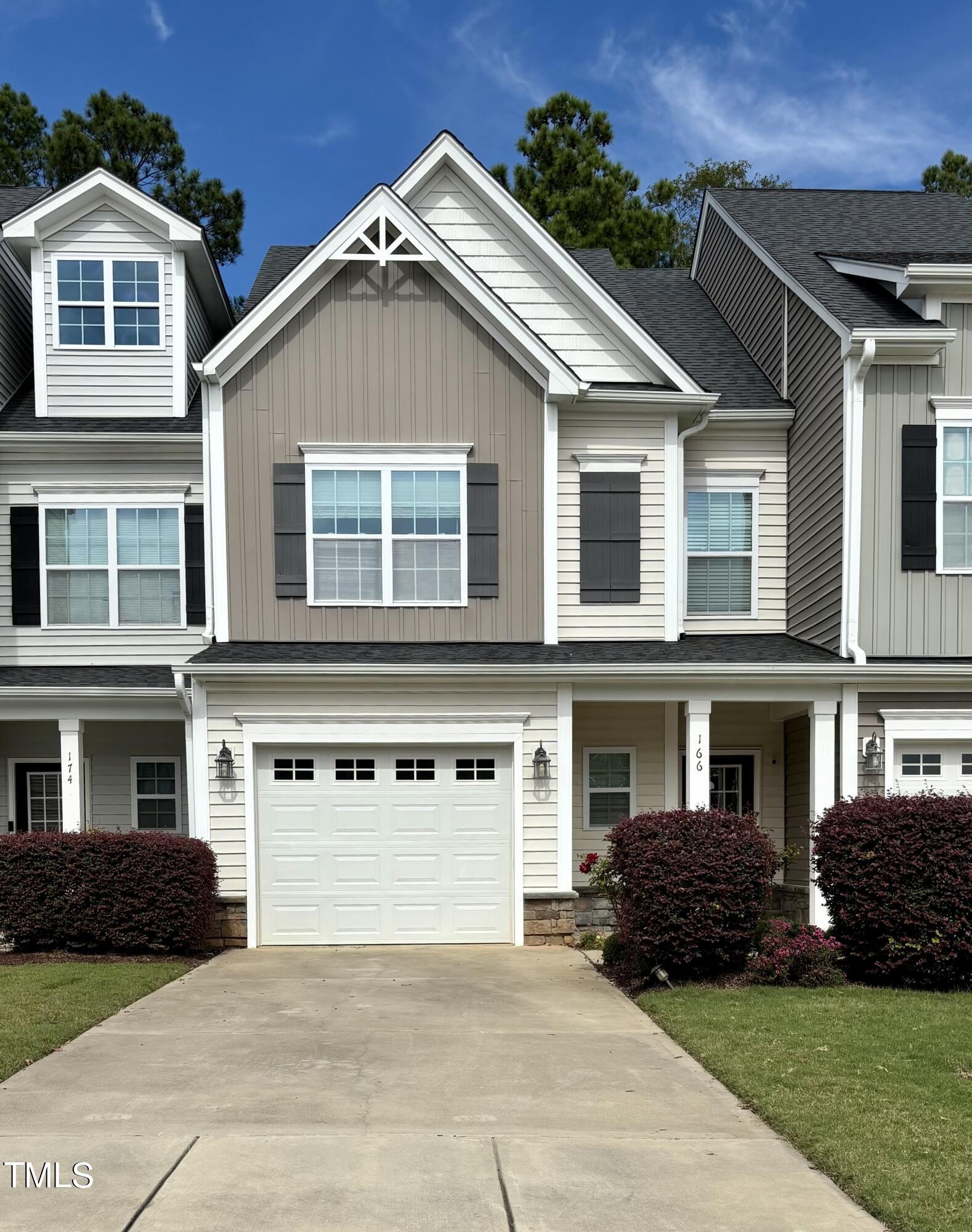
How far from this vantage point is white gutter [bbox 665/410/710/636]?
15.2 metres

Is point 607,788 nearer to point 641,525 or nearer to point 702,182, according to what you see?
point 641,525

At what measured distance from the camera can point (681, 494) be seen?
15.3 meters

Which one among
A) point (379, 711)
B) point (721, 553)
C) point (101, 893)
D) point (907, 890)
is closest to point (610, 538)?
point (721, 553)

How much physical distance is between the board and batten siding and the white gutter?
1.73m

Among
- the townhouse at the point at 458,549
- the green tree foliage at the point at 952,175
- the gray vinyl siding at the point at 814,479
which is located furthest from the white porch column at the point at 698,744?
the green tree foliage at the point at 952,175

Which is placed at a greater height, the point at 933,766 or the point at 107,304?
the point at 107,304

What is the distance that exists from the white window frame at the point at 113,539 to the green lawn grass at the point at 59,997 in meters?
4.74

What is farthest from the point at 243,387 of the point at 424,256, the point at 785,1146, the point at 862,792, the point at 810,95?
the point at 810,95

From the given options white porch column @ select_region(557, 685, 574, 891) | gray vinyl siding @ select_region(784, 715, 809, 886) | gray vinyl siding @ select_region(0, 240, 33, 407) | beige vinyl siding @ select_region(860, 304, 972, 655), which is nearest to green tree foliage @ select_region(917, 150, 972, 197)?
beige vinyl siding @ select_region(860, 304, 972, 655)

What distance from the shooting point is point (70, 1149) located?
6.27 metres

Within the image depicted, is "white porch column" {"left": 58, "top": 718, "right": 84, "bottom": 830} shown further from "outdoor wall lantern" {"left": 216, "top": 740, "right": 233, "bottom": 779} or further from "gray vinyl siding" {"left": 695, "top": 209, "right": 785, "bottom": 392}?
"gray vinyl siding" {"left": 695, "top": 209, "right": 785, "bottom": 392}

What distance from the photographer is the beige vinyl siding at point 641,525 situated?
49.6ft

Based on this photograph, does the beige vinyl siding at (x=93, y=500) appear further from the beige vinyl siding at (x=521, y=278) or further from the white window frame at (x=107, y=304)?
the beige vinyl siding at (x=521, y=278)

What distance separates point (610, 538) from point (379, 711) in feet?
11.6
